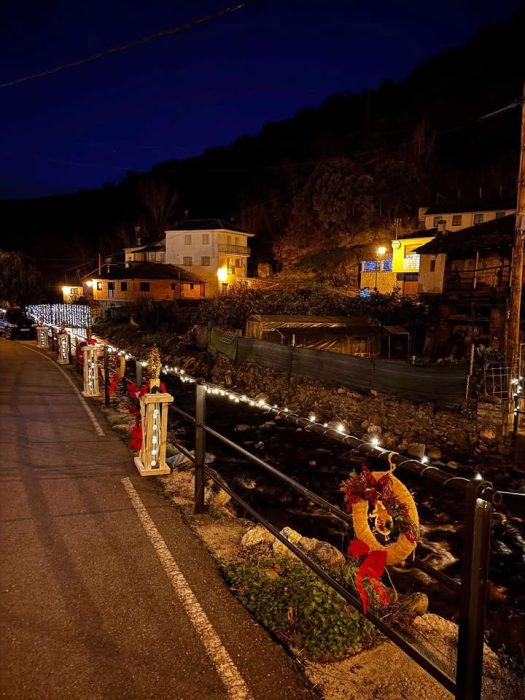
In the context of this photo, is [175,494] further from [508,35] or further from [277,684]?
[508,35]

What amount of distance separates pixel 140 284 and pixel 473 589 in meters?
47.2

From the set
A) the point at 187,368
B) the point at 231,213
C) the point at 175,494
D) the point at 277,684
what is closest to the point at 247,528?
the point at 175,494

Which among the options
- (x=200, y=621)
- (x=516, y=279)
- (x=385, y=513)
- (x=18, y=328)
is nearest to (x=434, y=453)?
(x=516, y=279)

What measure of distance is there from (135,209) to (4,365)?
76050 mm

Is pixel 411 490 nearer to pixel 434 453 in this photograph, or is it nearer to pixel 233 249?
pixel 434 453

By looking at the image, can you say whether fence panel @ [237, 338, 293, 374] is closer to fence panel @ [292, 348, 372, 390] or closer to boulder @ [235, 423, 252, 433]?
fence panel @ [292, 348, 372, 390]

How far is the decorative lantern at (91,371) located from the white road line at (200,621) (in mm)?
7847

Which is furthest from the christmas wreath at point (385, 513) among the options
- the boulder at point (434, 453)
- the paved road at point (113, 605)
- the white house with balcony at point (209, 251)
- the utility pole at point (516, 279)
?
the white house with balcony at point (209, 251)

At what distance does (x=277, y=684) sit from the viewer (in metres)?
2.84

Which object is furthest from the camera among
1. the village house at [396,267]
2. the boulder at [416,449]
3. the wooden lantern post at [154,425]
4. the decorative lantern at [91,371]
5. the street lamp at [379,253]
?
the street lamp at [379,253]

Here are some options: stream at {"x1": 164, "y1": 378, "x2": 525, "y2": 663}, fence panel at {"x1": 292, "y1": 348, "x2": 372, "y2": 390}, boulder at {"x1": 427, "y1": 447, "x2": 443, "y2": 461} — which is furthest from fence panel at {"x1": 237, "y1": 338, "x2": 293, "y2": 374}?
boulder at {"x1": 427, "y1": 447, "x2": 443, "y2": 461}

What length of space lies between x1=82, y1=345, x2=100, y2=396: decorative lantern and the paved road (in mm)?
5928

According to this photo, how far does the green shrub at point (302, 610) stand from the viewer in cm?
318

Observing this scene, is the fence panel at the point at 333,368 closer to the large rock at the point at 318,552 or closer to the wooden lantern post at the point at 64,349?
the wooden lantern post at the point at 64,349
